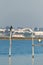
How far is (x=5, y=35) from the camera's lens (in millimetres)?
6906

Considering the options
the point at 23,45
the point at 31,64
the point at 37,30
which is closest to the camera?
the point at 31,64

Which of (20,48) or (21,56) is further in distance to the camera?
(20,48)

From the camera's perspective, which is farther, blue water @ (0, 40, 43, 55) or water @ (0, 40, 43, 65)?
blue water @ (0, 40, 43, 55)

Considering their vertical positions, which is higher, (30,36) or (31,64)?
(30,36)

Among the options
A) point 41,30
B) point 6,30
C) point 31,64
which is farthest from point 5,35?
point 31,64

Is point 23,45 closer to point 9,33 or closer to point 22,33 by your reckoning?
point 22,33

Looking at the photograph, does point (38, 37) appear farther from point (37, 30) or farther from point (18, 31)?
point (18, 31)

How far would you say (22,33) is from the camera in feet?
24.0

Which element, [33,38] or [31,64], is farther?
[33,38]

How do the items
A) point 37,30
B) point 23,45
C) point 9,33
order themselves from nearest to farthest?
point 9,33 → point 37,30 → point 23,45

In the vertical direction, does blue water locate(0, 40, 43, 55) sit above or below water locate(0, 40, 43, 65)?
above

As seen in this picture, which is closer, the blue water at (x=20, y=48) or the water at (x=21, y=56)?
the water at (x=21, y=56)

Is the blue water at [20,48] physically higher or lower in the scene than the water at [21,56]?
higher

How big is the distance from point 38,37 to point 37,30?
10.9 inches
